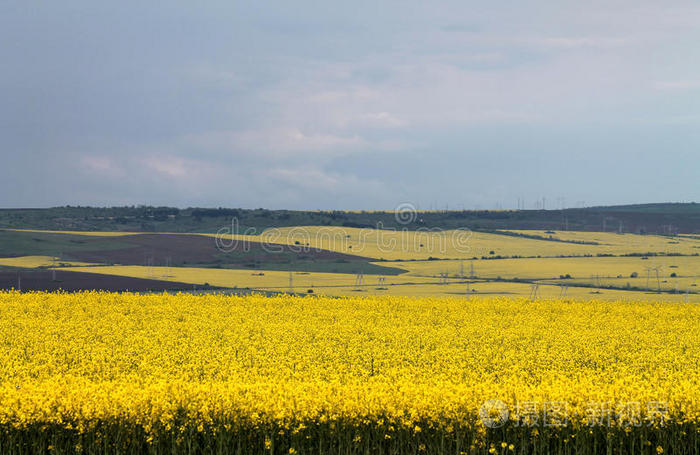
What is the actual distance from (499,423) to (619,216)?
6249 inches

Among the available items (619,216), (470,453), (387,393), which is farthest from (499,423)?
(619,216)

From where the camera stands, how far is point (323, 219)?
14262 centimetres

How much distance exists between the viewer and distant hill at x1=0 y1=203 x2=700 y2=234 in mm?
131000

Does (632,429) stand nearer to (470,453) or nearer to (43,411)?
(470,453)
